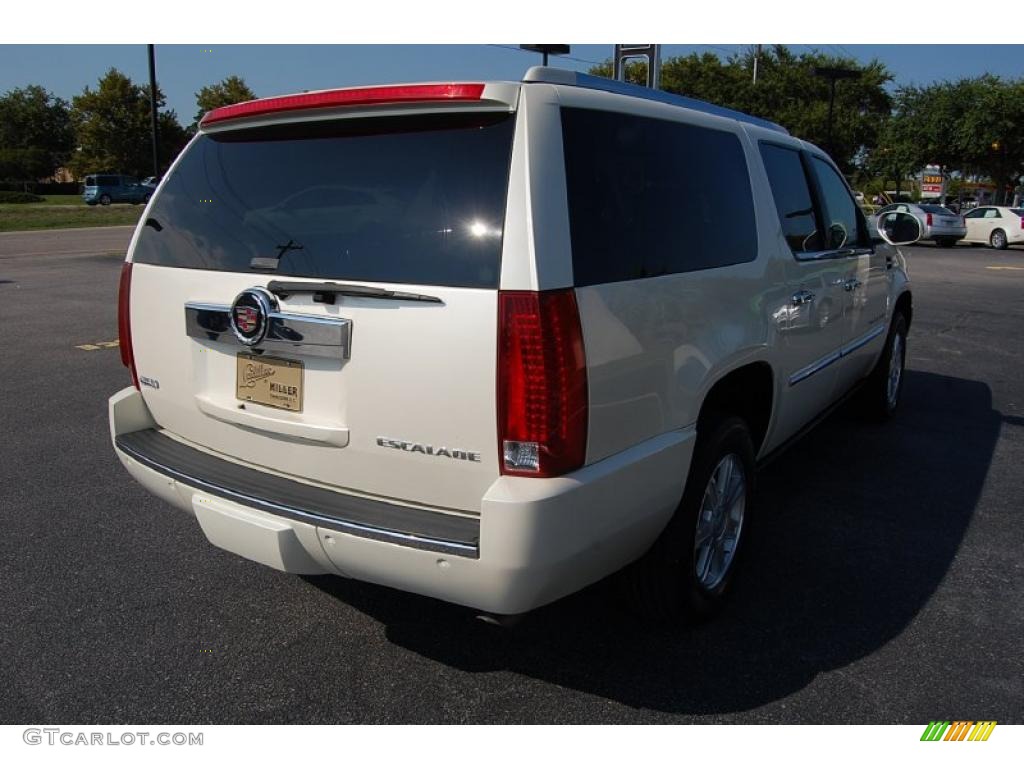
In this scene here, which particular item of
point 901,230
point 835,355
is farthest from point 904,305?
point 835,355

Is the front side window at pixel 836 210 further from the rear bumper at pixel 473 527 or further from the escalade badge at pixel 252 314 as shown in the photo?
the escalade badge at pixel 252 314

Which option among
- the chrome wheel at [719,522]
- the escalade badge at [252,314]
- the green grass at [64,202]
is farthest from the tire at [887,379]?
the green grass at [64,202]

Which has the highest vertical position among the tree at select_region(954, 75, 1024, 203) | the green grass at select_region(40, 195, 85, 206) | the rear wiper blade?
the tree at select_region(954, 75, 1024, 203)

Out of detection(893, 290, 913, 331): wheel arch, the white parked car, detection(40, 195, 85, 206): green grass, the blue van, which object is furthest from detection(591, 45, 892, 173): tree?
detection(893, 290, 913, 331): wheel arch

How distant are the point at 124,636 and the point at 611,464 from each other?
6.29ft

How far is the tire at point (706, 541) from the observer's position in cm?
295

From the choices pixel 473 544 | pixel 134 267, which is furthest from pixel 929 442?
pixel 134 267

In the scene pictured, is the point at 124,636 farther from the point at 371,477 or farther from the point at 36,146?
the point at 36,146

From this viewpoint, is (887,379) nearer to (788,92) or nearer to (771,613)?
(771,613)

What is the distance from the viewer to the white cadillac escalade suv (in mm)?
2334

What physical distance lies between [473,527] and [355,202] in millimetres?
1044

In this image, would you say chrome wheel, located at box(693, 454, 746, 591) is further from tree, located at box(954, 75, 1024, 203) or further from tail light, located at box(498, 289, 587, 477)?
tree, located at box(954, 75, 1024, 203)

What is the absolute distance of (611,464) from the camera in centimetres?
249

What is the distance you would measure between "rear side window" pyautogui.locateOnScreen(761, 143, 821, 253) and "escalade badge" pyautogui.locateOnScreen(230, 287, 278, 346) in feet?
7.59
